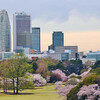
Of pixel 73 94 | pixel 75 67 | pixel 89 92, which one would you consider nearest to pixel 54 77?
pixel 75 67

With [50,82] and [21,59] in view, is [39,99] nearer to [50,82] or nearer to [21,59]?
[21,59]

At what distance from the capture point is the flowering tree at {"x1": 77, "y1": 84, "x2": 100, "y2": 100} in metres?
41.5

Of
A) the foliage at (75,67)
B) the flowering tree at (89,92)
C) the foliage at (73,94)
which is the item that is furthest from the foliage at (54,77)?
the flowering tree at (89,92)

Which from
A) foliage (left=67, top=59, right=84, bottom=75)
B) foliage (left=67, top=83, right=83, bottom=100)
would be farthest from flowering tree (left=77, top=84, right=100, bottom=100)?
foliage (left=67, top=59, right=84, bottom=75)

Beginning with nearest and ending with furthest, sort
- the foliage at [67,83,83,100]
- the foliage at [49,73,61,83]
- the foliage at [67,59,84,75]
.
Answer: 1. the foliage at [67,83,83,100]
2. the foliage at [49,73,61,83]
3. the foliage at [67,59,84,75]

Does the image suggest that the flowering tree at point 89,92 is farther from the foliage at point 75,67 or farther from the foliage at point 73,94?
the foliage at point 75,67

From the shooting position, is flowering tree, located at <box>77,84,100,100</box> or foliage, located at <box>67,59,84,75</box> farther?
foliage, located at <box>67,59,84,75</box>

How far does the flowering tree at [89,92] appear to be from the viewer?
41.5m

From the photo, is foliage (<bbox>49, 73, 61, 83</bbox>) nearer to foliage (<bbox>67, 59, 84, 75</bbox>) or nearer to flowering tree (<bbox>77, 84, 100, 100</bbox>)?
foliage (<bbox>67, 59, 84, 75</bbox>)

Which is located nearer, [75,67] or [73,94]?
[73,94]

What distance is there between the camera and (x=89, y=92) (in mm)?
42000

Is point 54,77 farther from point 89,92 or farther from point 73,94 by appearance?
point 89,92

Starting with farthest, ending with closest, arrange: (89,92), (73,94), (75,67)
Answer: (75,67) < (73,94) < (89,92)

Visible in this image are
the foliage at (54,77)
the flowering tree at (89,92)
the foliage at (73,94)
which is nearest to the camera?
the flowering tree at (89,92)
